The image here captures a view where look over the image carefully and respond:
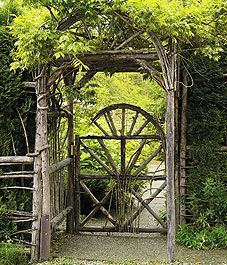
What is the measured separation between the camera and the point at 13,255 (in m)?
4.93

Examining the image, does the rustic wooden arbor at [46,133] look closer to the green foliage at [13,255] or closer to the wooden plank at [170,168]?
the wooden plank at [170,168]

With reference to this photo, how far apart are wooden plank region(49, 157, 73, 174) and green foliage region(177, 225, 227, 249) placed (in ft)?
5.93

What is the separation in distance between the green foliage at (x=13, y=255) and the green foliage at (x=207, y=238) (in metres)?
1.98

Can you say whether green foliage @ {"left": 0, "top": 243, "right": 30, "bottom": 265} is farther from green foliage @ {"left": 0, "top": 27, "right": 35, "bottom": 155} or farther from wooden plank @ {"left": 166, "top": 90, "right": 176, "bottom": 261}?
wooden plank @ {"left": 166, "top": 90, "right": 176, "bottom": 261}

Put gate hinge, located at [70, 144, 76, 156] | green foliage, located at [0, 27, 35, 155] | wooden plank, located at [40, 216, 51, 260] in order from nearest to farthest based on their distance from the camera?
wooden plank, located at [40, 216, 51, 260], green foliage, located at [0, 27, 35, 155], gate hinge, located at [70, 144, 76, 156]

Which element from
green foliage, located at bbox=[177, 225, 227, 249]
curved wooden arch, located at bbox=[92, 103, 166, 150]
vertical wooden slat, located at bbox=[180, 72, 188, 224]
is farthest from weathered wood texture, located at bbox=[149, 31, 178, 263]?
curved wooden arch, located at bbox=[92, 103, 166, 150]

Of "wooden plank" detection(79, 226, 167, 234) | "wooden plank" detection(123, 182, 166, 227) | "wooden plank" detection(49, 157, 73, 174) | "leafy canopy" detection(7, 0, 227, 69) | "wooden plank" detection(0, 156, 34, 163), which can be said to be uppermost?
"leafy canopy" detection(7, 0, 227, 69)

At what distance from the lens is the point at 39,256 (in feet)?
17.1

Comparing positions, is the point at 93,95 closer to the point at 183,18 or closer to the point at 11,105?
the point at 11,105

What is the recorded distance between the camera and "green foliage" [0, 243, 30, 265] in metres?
4.83

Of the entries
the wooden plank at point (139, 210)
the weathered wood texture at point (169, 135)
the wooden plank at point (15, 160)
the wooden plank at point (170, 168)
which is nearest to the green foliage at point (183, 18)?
the weathered wood texture at point (169, 135)

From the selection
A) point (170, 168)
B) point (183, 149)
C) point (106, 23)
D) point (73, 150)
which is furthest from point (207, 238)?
point (106, 23)

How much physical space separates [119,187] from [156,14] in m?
2.83

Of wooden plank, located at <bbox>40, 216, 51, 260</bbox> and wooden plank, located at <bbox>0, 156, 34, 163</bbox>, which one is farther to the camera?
wooden plank, located at <bbox>0, 156, 34, 163</bbox>
